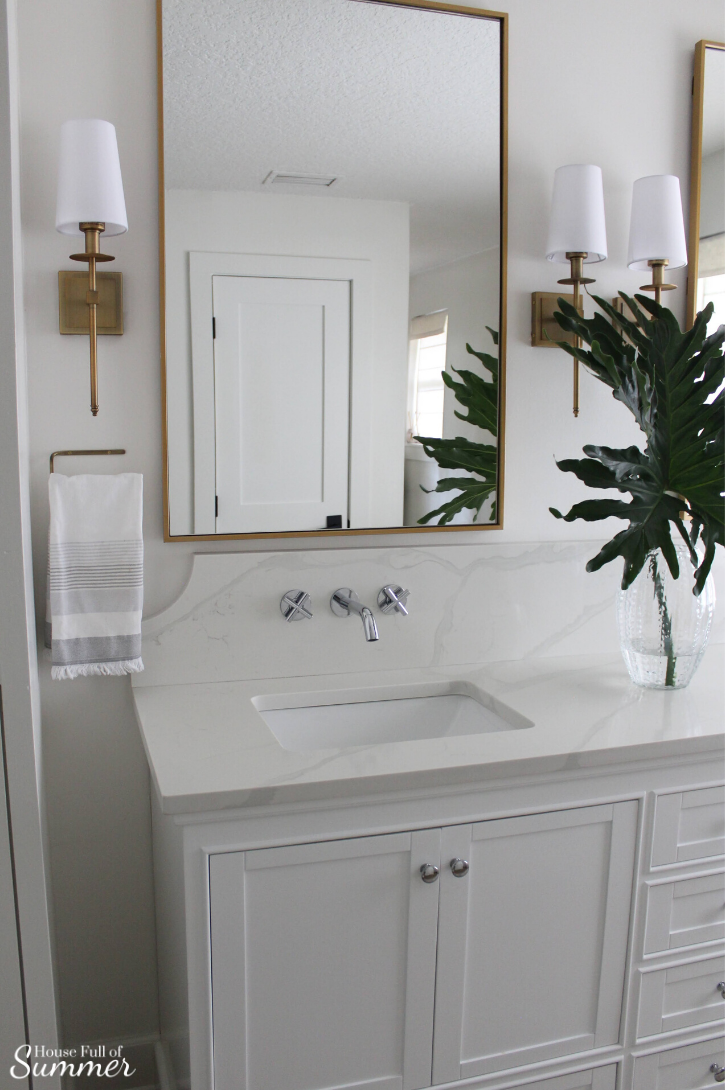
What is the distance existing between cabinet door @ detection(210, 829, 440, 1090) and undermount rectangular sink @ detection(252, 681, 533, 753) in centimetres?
39

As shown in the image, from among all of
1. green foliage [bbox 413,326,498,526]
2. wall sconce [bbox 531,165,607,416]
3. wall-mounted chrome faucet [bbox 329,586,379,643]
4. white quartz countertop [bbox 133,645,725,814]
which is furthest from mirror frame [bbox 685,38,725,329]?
wall-mounted chrome faucet [bbox 329,586,379,643]

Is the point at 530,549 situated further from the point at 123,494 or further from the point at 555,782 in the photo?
the point at 123,494

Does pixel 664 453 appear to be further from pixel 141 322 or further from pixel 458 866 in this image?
pixel 141 322

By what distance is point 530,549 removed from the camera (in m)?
1.97

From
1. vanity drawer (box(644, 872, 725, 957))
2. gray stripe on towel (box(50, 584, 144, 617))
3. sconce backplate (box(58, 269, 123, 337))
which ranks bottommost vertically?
vanity drawer (box(644, 872, 725, 957))

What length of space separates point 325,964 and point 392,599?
2.45 feet

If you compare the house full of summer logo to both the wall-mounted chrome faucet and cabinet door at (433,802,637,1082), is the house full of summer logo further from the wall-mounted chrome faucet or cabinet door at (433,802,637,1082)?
the wall-mounted chrome faucet

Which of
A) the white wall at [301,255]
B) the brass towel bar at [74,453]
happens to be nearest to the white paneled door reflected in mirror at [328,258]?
the white wall at [301,255]

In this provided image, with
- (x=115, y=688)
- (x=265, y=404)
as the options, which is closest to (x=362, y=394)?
(x=265, y=404)

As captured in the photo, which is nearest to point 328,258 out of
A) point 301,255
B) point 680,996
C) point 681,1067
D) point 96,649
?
point 301,255

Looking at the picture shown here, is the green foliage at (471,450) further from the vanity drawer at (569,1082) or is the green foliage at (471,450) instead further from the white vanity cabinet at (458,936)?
the vanity drawer at (569,1082)

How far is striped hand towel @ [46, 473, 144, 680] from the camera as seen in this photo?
1574mm

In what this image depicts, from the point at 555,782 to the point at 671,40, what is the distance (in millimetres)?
1754

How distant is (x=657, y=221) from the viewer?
192 centimetres
